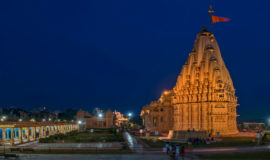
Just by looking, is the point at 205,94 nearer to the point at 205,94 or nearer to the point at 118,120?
the point at 205,94

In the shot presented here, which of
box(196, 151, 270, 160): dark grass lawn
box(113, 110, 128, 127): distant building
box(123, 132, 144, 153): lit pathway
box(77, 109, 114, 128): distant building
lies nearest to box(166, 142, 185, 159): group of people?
box(196, 151, 270, 160): dark grass lawn

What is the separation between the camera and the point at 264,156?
91.7 ft

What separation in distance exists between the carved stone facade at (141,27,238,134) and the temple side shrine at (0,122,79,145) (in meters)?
23.7

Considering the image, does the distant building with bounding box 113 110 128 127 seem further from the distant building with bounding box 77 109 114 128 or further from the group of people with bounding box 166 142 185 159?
the group of people with bounding box 166 142 185 159

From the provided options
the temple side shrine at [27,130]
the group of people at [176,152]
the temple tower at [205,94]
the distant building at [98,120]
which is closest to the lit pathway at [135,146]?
the group of people at [176,152]

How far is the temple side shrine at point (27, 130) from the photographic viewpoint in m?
41.8

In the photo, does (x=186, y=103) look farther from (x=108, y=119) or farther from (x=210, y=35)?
(x=108, y=119)

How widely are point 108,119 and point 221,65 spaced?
6702cm

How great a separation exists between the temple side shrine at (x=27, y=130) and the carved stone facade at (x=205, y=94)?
23.7 metres

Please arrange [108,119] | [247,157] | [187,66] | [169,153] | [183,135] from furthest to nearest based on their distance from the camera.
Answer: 1. [108,119]
2. [187,66]
3. [183,135]
4. [169,153]
5. [247,157]

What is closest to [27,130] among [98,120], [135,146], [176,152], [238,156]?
[135,146]

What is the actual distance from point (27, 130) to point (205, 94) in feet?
128

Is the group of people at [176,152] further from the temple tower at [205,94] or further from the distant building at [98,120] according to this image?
the distant building at [98,120]

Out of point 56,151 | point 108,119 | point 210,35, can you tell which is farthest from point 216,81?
point 108,119
